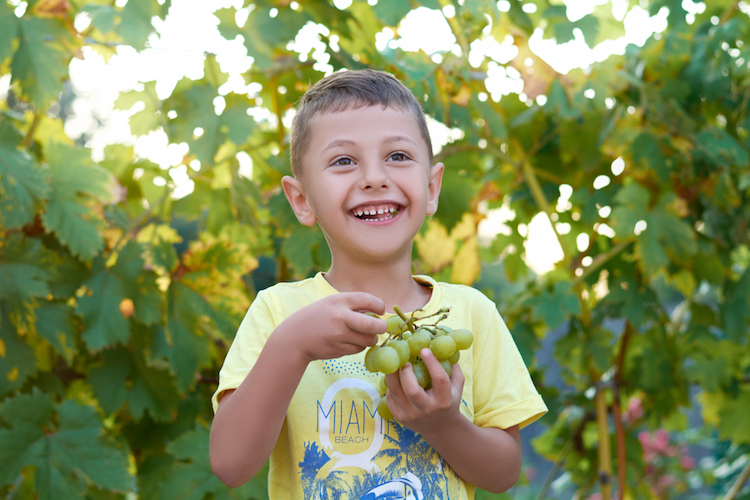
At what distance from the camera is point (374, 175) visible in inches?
39.4

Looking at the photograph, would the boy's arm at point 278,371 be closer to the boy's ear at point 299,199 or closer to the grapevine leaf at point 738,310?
the boy's ear at point 299,199

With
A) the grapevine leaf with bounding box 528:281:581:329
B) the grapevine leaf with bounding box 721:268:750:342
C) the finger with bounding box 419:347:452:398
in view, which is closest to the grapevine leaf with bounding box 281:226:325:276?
the grapevine leaf with bounding box 528:281:581:329

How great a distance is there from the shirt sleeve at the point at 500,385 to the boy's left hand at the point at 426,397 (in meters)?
0.17

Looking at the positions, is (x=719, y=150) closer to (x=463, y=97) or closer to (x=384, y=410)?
(x=463, y=97)

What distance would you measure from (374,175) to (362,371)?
0.32 meters

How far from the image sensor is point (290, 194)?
1185 millimetres

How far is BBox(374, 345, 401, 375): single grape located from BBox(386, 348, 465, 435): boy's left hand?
4cm

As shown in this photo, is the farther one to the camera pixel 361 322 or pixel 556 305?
pixel 556 305

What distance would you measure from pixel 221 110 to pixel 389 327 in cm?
111

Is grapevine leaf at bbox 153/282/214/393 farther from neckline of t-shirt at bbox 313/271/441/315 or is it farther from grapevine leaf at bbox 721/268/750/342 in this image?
grapevine leaf at bbox 721/268/750/342

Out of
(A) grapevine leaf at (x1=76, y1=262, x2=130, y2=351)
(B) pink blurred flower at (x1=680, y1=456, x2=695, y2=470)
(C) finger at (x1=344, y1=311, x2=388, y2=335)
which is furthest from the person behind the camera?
(B) pink blurred flower at (x1=680, y1=456, x2=695, y2=470)

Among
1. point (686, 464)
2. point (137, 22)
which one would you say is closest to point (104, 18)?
point (137, 22)

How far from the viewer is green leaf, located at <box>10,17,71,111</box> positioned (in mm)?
1710

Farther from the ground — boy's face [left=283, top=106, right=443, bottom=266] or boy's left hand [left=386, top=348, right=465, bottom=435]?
boy's face [left=283, top=106, right=443, bottom=266]
